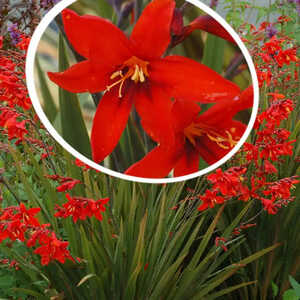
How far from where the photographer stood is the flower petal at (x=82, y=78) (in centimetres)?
66

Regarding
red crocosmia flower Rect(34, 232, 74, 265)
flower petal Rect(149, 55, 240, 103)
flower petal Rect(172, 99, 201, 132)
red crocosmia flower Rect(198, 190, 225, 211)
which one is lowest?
red crocosmia flower Rect(34, 232, 74, 265)

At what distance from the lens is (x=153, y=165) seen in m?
0.71

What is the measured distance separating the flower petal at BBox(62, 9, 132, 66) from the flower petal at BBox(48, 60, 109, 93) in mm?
18

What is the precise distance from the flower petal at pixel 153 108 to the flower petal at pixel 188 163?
7 centimetres

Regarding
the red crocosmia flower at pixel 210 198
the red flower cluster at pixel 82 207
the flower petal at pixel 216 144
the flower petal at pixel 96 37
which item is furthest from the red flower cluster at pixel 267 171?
the flower petal at pixel 96 37

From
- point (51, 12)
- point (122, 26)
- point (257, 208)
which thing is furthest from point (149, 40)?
point (257, 208)

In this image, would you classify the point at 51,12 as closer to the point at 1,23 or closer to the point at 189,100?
the point at 189,100

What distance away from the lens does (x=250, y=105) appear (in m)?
0.70

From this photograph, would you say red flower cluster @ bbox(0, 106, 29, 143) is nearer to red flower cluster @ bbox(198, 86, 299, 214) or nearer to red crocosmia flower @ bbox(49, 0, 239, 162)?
red crocosmia flower @ bbox(49, 0, 239, 162)

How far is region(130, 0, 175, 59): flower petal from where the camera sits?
2.09ft

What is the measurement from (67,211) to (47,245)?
0.07m

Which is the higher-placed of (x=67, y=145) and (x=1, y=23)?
(x=1, y=23)

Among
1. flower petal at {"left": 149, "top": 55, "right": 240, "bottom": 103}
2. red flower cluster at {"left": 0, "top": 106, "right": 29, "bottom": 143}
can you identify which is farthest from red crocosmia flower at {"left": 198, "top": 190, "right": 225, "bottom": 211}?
red flower cluster at {"left": 0, "top": 106, "right": 29, "bottom": 143}

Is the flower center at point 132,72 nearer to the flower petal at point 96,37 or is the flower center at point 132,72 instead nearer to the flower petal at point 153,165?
the flower petal at point 96,37
